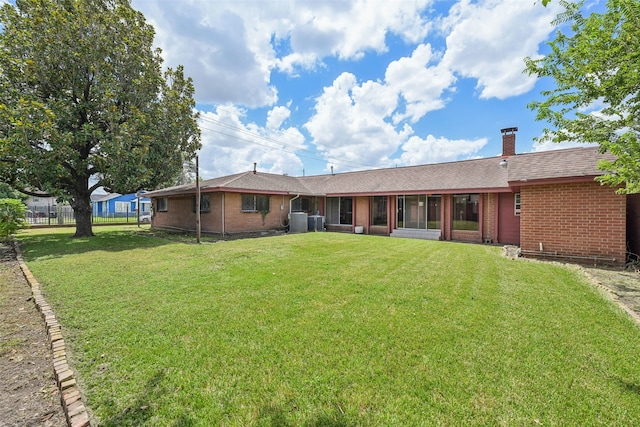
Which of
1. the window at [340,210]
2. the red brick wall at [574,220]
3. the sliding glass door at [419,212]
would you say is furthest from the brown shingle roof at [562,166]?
the window at [340,210]

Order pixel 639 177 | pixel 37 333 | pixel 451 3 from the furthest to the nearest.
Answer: pixel 451 3 < pixel 639 177 < pixel 37 333

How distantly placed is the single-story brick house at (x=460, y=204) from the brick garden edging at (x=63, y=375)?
969cm

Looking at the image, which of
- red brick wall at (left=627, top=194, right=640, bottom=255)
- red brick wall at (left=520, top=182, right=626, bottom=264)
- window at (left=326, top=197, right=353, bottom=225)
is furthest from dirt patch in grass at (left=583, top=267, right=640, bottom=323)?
window at (left=326, top=197, right=353, bottom=225)

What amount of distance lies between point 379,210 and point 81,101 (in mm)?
14874

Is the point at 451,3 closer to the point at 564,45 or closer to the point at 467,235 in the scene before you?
the point at 564,45

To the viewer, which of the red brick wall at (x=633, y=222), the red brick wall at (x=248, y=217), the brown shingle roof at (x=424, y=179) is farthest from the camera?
the red brick wall at (x=248, y=217)

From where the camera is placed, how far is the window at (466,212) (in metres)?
12.8

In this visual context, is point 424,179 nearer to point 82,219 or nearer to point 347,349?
point 347,349

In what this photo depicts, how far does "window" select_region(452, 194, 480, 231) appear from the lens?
1280cm

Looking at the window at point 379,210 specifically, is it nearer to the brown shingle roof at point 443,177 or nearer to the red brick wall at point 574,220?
the brown shingle roof at point 443,177

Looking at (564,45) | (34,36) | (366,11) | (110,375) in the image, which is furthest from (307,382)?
(34,36)

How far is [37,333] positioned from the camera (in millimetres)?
3562

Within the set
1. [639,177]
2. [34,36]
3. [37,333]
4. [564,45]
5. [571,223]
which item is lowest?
[37,333]

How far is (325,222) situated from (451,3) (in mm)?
12544
